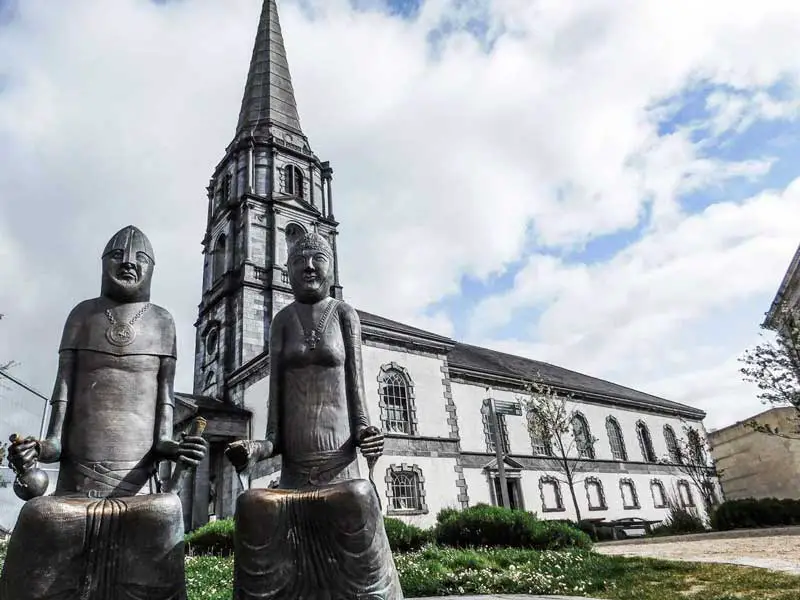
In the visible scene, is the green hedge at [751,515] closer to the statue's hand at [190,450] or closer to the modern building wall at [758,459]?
the modern building wall at [758,459]

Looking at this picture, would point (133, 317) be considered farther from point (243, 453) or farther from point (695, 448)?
point (695, 448)

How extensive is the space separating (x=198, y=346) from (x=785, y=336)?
2515 cm

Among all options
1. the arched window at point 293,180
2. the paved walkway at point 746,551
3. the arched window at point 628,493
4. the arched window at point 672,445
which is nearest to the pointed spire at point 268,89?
the arched window at point 293,180

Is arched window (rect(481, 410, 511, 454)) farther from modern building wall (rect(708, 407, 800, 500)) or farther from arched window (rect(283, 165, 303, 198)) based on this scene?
arched window (rect(283, 165, 303, 198))

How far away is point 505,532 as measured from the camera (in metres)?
13.0

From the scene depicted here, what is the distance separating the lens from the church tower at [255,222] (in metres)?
24.8

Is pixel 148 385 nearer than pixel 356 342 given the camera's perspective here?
Yes

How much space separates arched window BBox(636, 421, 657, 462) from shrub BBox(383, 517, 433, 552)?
24.0 meters

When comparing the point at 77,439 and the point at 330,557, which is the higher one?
the point at 77,439

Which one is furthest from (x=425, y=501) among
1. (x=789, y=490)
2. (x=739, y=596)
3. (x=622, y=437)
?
(x=789, y=490)

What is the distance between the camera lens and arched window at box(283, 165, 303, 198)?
2987cm

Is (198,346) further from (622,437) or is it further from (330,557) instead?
(330,557)

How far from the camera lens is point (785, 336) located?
17.9m

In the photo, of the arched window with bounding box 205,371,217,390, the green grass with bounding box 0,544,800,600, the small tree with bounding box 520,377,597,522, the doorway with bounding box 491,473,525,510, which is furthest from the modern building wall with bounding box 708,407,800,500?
the arched window with bounding box 205,371,217,390
